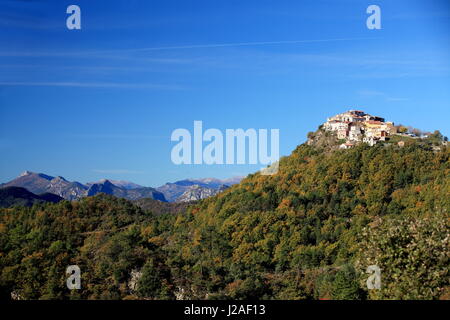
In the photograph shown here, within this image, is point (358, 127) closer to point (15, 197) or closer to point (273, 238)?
point (273, 238)

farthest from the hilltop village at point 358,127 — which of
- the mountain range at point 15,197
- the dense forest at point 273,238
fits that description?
the mountain range at point 15,197

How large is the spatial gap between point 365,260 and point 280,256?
2522 cm

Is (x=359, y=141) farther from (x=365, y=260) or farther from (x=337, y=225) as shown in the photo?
(x=365, y=260)

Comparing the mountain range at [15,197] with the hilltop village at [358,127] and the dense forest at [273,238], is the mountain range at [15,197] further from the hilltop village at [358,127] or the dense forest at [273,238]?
the hilltop village at [358,127]

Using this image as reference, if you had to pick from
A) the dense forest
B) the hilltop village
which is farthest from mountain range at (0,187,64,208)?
the hilltop village

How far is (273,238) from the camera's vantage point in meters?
50.6

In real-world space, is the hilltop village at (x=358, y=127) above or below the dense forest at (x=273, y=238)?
above

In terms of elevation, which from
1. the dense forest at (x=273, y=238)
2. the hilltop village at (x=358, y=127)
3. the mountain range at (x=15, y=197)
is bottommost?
the dense forest at (x=273, y=238)

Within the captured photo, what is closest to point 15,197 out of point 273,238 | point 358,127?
point 358,127

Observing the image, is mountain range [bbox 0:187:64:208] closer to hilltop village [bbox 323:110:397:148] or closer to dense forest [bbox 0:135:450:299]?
dense forest [bbox 0:135:450:299]

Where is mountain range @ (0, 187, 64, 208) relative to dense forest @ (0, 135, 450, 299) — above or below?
above

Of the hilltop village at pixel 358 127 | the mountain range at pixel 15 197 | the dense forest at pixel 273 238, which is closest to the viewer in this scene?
the dense forest at pixel 273 238

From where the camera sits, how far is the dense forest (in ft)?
71.7

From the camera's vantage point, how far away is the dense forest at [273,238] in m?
21.9
